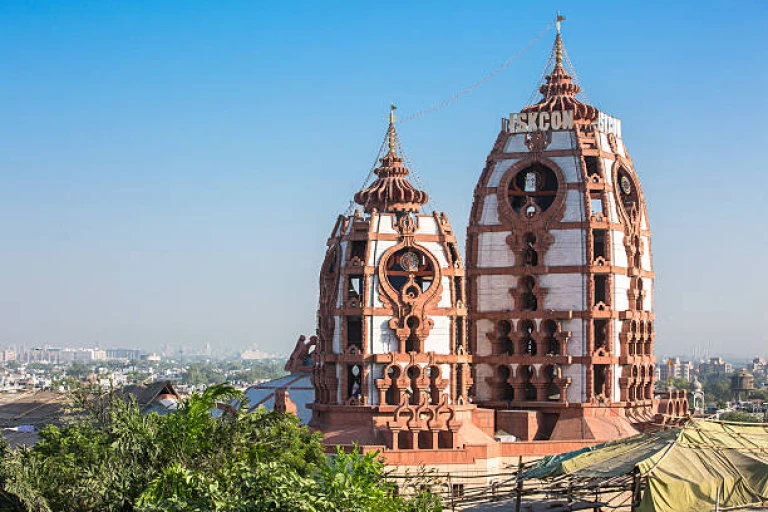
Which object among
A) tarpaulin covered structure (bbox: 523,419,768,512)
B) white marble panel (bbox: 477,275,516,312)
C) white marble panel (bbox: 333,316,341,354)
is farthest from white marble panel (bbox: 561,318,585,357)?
tarpaulin covered structure (bbox: 523,419,768,512)

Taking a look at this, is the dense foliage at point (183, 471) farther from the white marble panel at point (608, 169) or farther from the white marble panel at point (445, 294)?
the white marble panel at point (608, 169)

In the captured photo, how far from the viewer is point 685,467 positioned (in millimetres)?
48938

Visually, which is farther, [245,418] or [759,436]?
[759,436]

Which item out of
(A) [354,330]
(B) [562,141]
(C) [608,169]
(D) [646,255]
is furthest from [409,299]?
(D) [646,255]

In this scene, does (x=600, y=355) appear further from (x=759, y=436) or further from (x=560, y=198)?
(x=759, y=436)

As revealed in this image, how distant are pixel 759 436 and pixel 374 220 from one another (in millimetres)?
21569

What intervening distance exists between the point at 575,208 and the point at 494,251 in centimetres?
472

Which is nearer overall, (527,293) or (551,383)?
(551,383)

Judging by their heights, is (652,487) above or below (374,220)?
below

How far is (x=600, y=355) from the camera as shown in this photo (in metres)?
75.3

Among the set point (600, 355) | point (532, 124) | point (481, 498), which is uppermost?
point (532, 124)

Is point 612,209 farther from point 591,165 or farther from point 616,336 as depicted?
point 616,336

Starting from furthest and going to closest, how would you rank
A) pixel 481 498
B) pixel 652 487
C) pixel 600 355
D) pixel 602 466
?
pixel 600 355
pixel 481 498
pixel 602 466
pixel 652 487

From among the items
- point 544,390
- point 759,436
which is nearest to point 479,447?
point 544,390
